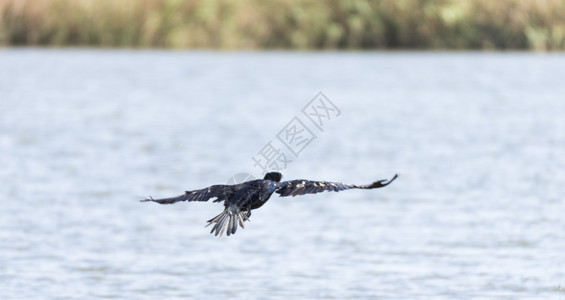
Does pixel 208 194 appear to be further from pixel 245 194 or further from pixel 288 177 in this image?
pixel 288 177

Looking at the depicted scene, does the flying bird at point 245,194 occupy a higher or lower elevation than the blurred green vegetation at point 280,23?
lower

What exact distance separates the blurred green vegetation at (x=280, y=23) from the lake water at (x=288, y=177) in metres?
1.02

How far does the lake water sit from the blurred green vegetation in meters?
1.02

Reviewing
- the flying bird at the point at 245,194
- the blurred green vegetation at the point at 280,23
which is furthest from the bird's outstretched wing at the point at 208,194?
the blurred green vegetation at the point at 280,23

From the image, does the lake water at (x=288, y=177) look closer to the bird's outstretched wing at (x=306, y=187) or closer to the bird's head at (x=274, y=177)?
the bird's head at (x=274, y=177)

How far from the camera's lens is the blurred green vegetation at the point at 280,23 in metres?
27.7

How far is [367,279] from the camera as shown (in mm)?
8859

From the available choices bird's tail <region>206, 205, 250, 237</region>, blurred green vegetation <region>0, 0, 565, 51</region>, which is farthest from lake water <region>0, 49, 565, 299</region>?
bird's tail <region>206, 205, 250, 237</region>

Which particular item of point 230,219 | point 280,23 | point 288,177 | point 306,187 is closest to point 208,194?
point 230,219

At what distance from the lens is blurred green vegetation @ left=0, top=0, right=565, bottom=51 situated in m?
27.7

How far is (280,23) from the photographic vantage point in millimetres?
28328

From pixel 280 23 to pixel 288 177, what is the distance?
48.3 feet

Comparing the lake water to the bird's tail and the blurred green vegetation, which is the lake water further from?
the bird's tail

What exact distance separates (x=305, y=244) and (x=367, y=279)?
1.37 metres
